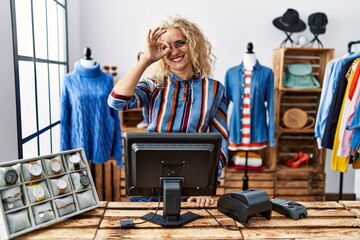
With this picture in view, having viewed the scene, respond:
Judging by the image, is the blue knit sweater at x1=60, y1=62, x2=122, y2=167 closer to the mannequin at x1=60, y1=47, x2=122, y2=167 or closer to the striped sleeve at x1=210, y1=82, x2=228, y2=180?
the mannequin at x1=60, y1=47, x2=122, y2=167

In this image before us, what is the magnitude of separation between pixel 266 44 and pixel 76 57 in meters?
2.11

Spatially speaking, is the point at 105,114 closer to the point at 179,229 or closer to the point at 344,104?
the point at 179,229

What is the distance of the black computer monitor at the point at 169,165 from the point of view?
4.88 feet

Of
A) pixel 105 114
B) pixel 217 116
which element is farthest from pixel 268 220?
pixel 105 114

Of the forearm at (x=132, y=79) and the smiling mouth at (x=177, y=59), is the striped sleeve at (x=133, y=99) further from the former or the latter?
the smiling mouth at (x=177, y=59)

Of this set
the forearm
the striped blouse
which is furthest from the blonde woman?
the forearm

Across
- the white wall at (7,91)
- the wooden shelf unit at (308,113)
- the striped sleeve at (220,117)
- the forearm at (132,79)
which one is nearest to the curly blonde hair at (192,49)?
the striped sleeve at (220,117)

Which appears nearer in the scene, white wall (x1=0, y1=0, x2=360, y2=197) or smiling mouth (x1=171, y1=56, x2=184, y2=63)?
smiling mouth (x1=171, y1=56, x2=184, y2=63)

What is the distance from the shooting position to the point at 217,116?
6.26 feet

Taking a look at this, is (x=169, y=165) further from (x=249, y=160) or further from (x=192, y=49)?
(x=249, y=160)

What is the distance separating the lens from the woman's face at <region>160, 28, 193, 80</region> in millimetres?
1807

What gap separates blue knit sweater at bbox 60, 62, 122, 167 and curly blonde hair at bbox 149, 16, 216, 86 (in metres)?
1.18

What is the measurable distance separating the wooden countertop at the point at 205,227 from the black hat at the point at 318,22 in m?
2.70

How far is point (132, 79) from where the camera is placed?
5.27ft
